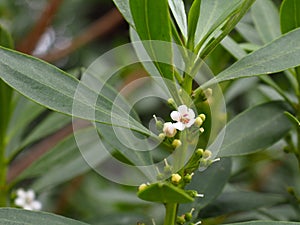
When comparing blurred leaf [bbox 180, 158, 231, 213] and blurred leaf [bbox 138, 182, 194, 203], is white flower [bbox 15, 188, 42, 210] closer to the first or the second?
blurred leaf [bbox 180, 158, 231, 213]

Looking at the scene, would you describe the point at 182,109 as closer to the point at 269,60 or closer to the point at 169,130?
the point at 169,130

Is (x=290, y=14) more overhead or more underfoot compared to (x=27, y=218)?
more overhead

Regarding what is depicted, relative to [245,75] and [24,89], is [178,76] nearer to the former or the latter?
[245,75]

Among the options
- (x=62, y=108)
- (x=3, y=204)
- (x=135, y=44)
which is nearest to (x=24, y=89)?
(x=62, y=108)

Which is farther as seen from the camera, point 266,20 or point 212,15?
point 266,20

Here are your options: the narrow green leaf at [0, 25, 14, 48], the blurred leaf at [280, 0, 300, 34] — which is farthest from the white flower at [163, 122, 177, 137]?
the narrow green leaf at [0, 25, 14, 48]

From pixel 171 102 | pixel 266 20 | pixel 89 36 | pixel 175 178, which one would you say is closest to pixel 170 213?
pixel 175 178
